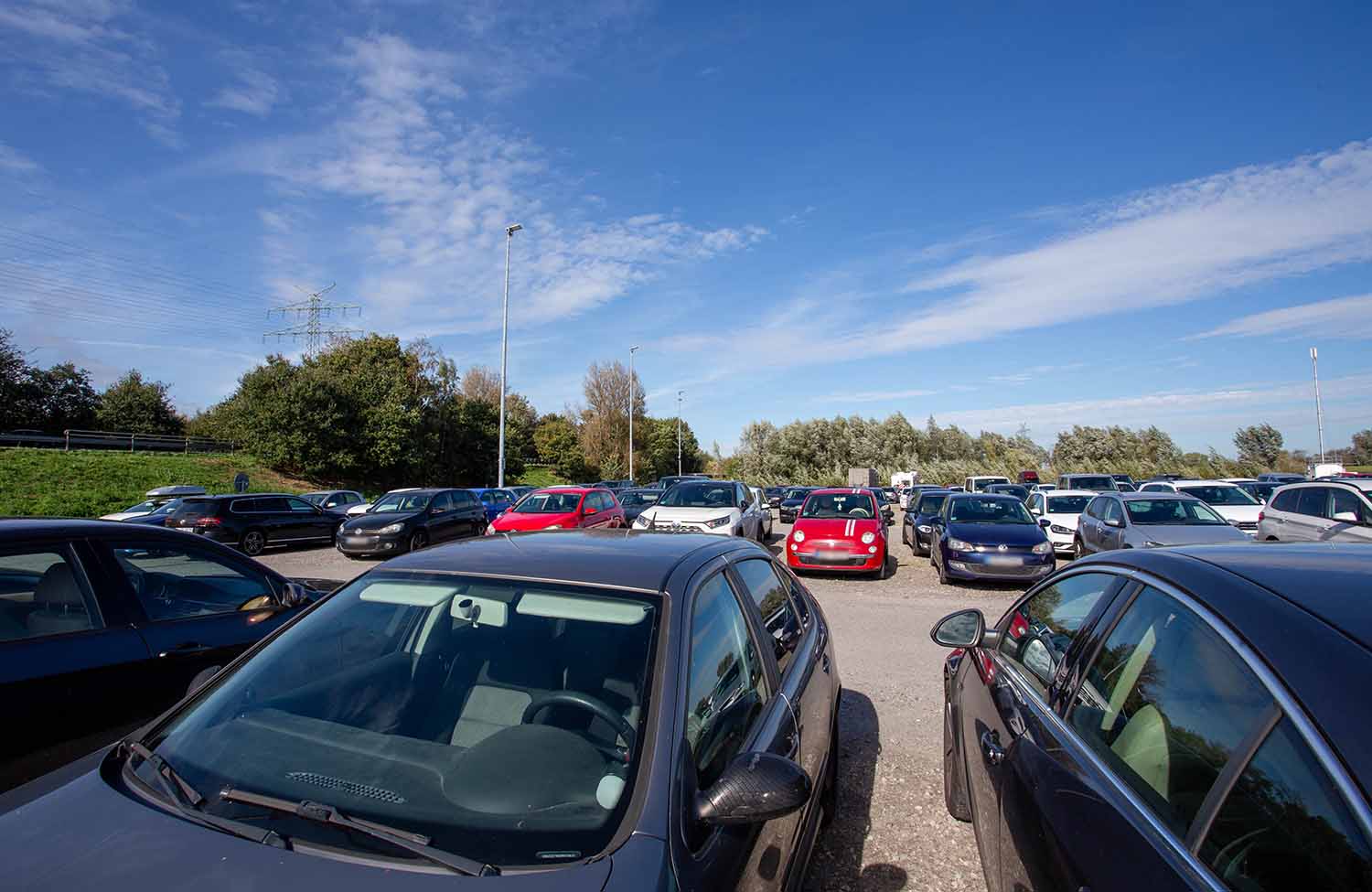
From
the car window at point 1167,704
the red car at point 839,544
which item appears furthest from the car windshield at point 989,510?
the car window at point 1167,704

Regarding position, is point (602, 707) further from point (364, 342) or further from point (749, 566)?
point (364, 342)

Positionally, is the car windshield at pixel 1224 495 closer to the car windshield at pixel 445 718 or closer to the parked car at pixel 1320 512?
the parked car at pixel 1320 512

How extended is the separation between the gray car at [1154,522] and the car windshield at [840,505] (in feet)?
13.4

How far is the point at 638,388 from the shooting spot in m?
64.1

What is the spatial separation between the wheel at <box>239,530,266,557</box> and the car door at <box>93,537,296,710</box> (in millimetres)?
14533

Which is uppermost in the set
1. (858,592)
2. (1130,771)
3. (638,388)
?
(638,388)

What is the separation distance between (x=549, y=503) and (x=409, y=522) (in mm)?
3318

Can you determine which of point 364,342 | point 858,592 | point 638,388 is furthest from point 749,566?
point 638,388

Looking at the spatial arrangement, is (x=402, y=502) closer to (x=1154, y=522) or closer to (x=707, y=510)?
(x=707, y=510)

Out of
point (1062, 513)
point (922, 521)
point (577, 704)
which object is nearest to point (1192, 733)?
point (577, 704)

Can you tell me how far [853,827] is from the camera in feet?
12.1

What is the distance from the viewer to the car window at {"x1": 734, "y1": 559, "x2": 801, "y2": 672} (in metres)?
3.14

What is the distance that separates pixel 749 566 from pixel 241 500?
59.0ft

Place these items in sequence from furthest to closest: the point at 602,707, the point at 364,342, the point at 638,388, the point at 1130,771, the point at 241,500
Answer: the point at 638,388 < the point at 364,342 < the point at 241,500 < the point at 602,707 < the point at 1130,771
